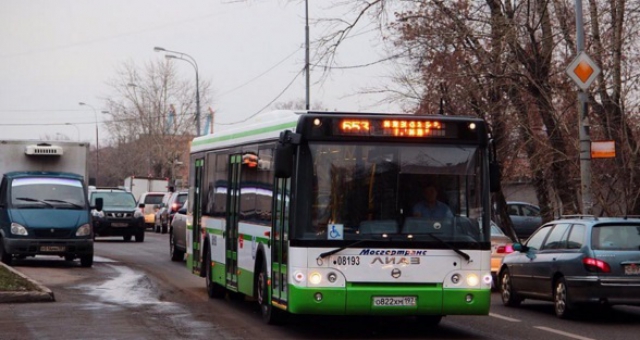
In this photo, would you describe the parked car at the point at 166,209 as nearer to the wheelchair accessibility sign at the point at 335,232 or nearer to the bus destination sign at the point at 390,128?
the bus destination sign at the point at 390,128

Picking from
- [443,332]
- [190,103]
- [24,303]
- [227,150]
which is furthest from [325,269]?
[190,103]

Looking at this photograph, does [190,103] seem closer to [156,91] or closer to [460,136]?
[156,91]

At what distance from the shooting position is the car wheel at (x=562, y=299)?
16203 millimetres

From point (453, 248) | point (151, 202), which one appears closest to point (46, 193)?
point (453, 248)

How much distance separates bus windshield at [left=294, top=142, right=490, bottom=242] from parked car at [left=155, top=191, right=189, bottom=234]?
2892cm

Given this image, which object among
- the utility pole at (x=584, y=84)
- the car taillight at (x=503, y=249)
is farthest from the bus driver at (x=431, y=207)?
the utility pole at (x=584, y=84)

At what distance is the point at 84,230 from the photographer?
2627cm

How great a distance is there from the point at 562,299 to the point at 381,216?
415 centimetres

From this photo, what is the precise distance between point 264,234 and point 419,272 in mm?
2254

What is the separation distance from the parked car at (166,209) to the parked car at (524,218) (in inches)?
446

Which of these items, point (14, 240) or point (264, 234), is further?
point (14, 240)

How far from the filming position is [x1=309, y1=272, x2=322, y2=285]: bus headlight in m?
13.2

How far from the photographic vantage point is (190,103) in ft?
297

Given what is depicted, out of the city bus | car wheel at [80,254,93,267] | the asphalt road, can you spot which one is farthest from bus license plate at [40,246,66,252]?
the city bus
